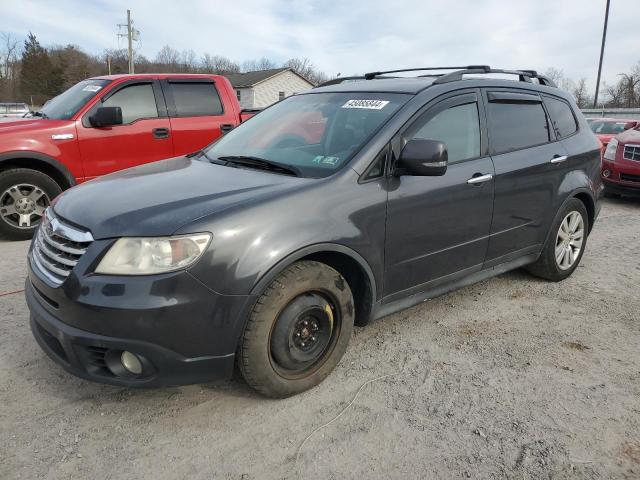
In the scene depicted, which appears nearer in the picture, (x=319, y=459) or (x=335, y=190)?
(x=319, y=459)

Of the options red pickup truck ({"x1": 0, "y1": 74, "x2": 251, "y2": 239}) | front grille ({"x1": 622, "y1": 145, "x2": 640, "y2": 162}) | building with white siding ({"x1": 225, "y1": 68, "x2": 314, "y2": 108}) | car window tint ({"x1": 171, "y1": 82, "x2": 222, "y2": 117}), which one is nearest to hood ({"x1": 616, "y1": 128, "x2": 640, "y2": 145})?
front grille ({"x1": 622, "y1": 145, "x2": 640, "y2": 162})

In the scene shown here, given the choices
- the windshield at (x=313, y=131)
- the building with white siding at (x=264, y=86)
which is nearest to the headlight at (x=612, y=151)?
the windshield at (x=313, y=131)

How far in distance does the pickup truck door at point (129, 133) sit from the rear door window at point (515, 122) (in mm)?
4188

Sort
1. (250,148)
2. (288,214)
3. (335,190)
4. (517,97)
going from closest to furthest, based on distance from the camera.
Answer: (288,214) < (335,190) < (250,148) < (517,97)

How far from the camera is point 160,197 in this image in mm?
2529

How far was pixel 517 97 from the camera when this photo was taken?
3883mm

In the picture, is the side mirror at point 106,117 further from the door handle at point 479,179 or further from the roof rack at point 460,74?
the door handle at point 479,179

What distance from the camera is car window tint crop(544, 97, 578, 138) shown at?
4238 millimetres

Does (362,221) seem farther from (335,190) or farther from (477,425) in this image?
(477,425)

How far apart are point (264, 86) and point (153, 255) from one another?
4507 cm

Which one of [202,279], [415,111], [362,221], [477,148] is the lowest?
[202,279]

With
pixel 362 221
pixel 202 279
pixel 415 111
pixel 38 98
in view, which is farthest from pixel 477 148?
pixel 38 98

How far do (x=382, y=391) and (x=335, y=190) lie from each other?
1.16 m

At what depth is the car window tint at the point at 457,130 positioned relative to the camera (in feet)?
10.5
